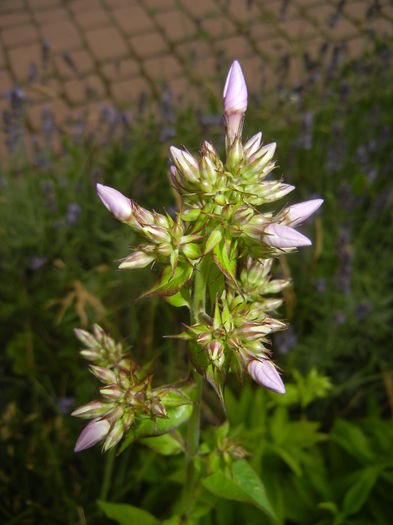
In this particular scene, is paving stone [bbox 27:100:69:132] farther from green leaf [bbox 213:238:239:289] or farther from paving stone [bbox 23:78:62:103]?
green leaf [bbox 213:238:239:289]

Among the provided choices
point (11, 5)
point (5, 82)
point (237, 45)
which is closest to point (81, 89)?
point (5, 82)

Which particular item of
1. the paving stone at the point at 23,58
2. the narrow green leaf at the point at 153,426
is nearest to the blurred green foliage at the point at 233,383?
the narrow green leaf at the point at 153,426

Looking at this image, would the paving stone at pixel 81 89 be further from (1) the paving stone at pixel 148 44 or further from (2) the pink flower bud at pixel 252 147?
(2) the pink flower bud at pixel 252 147

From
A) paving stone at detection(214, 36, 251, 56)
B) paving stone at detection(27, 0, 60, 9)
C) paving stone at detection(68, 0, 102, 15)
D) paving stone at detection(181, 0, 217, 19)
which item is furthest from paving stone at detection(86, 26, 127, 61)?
paving stone at detection(214, 36, 251, 56)

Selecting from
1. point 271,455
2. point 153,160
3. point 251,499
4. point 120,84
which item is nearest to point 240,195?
point 251,499

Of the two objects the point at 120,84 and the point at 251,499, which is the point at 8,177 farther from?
the point at 251,499
